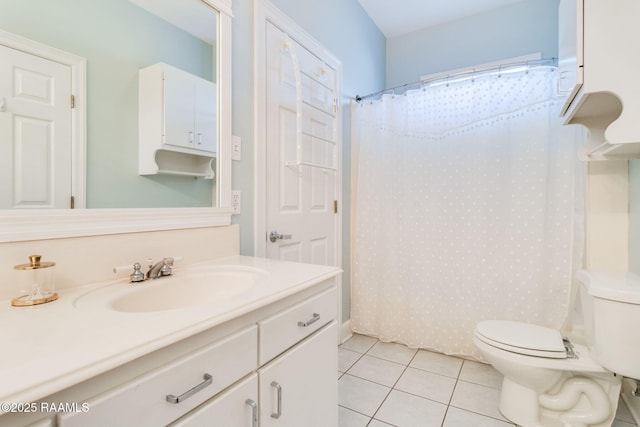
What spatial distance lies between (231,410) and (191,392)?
15cm

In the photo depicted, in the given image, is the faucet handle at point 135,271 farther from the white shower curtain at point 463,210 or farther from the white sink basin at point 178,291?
the white shower curtain at point 463,210

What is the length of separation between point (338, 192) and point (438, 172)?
0.70 m

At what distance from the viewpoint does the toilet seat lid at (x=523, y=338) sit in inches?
54.2

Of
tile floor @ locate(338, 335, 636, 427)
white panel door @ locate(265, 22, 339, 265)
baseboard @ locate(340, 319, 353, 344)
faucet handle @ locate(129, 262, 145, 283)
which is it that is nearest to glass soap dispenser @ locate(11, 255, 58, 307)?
faucet handle @ locate(129, 262, 145, 283)

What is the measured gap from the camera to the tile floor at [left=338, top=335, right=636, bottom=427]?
58.9 inches

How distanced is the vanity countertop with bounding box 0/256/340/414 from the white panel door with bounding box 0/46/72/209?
28cm

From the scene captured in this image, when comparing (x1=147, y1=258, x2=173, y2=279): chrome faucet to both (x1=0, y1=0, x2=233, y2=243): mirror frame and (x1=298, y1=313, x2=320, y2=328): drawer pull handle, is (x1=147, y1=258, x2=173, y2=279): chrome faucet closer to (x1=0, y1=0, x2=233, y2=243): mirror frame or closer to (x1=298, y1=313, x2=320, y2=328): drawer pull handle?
(x1=0, y1=0, x2=233, y2=243): mirror frame

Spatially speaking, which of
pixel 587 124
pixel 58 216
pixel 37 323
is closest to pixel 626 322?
pixel 587 124

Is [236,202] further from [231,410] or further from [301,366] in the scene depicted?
[231,410]

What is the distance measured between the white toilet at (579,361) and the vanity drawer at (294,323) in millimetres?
913

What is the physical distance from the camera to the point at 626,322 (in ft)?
3.95

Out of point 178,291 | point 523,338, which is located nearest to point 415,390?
point 523,338

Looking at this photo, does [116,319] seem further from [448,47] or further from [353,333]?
[448,47]

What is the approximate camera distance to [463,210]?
2035 millimetres
